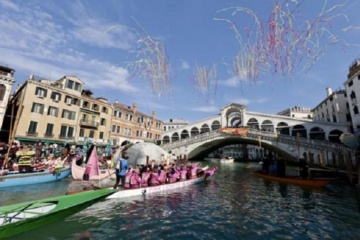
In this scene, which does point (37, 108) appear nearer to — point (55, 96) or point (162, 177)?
point (55, 96)

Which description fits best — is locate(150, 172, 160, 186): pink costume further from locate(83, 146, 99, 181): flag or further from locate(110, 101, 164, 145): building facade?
locate(110, 101, 164, 145): building facade

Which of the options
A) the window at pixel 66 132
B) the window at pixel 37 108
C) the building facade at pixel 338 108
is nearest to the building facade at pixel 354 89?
the building facade at pixel 338 108

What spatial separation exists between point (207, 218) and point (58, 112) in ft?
105

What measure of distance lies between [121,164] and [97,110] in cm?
3103

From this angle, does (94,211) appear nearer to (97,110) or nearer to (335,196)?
(335,196)

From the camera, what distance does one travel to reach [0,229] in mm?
5738

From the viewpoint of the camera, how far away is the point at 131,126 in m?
46.9

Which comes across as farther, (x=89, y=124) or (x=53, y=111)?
(x=89, y=124)

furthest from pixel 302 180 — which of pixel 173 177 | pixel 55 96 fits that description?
pixel 55 96

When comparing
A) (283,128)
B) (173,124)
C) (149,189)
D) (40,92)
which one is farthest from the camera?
(173,124)

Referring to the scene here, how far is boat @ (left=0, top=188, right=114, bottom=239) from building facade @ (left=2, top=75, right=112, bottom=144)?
24.6 meters

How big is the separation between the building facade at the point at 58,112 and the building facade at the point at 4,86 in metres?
1.37

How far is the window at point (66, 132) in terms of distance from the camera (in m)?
33.4

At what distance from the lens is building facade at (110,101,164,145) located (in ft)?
141
